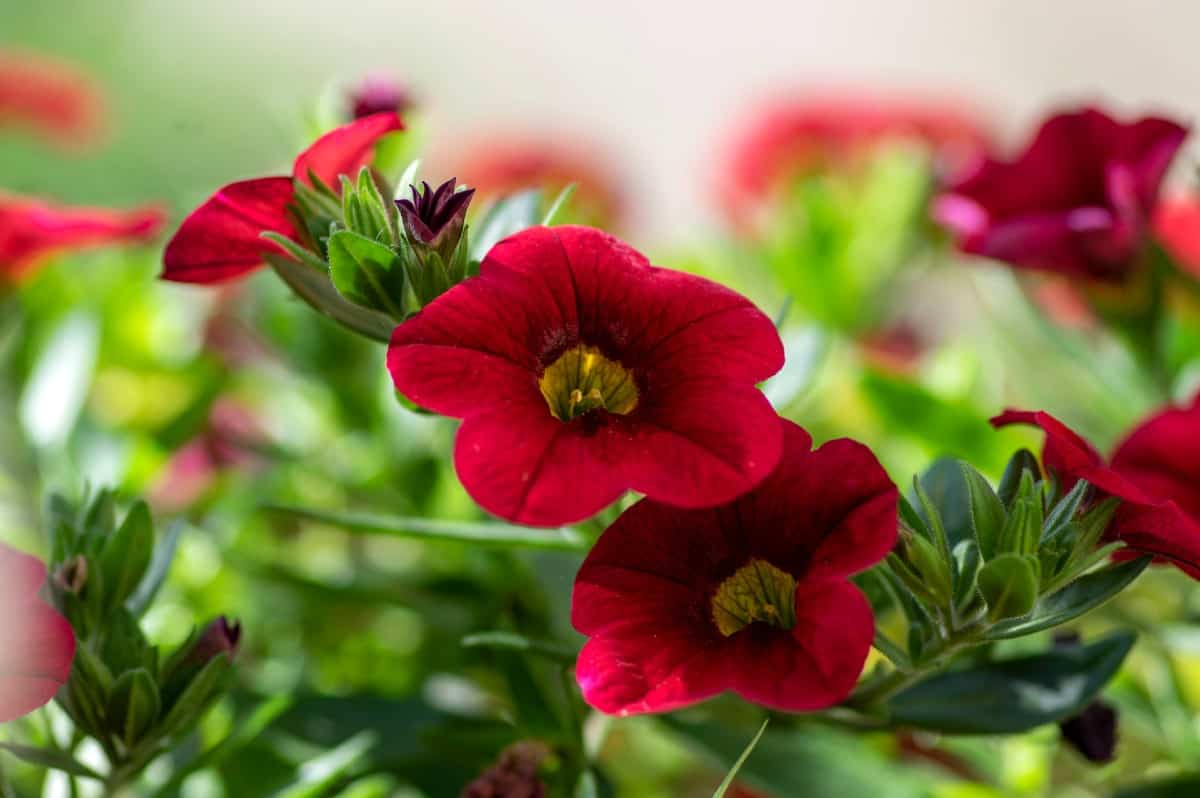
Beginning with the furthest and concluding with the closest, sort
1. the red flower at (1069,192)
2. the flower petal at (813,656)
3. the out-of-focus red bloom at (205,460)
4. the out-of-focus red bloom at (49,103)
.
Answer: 1. the out-of-focus red bloom at (49,103)
2. the out-of-focus red bloom at (205,460)
3. the red flower at (1069,192)
4. the flower petal at (813,656)

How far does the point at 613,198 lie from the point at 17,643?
0.81 m

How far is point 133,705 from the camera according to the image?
0.33 m

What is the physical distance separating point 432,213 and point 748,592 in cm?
12

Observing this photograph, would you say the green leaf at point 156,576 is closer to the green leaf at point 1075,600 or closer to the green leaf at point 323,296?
the green leaf at point 323,296

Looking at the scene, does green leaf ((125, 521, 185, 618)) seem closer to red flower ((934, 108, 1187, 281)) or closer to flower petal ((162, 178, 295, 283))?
flower petal ((162, 178, 295, 283))

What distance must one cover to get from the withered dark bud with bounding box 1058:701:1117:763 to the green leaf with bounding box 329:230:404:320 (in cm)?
22

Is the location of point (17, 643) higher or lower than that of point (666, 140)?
higher

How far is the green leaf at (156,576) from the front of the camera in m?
0.37

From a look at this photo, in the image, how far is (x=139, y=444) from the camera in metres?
0.62

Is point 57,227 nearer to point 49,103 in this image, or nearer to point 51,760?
point 51,760

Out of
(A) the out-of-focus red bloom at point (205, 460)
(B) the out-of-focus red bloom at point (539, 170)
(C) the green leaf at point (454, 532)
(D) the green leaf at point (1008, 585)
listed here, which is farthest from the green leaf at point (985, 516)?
(B) the out-of-focus red bloom at point (539, 170)

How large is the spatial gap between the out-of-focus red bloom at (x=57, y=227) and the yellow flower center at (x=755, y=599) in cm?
23

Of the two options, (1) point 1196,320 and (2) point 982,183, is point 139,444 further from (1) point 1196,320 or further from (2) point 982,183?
(1) point 1196,320

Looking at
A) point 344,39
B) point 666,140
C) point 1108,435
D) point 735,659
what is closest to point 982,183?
point 1108,435
